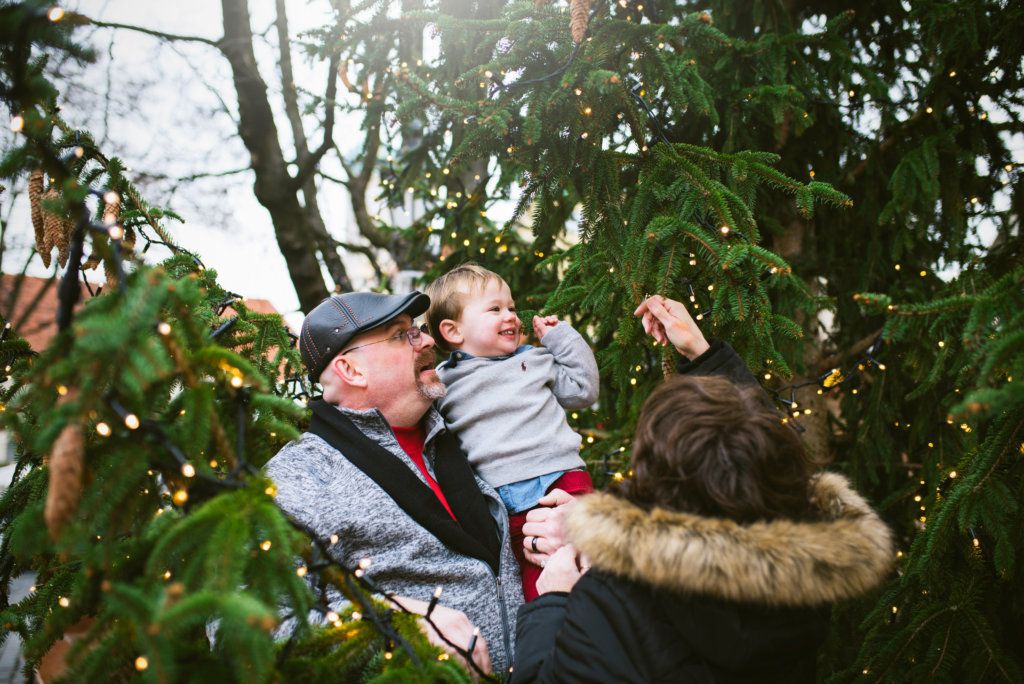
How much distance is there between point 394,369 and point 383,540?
61cm

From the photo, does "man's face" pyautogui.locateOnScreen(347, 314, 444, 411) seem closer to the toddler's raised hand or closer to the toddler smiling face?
the toddler smiling face

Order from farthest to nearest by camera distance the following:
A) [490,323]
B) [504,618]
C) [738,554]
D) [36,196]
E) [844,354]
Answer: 1. [844,354]
2. [490,323]
3. [504,618]
4. [36,196]
5. [738,554]

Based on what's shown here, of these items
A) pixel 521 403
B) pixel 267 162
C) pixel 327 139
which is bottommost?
pixel 521 403

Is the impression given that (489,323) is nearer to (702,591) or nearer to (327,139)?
(702,591)

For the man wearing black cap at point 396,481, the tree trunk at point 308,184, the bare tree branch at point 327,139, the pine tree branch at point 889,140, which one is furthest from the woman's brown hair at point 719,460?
the bare tree branch at point 327,139

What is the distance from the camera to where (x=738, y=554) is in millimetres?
1262

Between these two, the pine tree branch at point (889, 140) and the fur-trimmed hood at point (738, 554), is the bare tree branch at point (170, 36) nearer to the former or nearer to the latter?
the pine tree branch at point (889, 140)

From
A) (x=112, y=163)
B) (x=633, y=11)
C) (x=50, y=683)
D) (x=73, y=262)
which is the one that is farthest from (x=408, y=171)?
(x=50, y=683)

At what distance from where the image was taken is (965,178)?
138 inches

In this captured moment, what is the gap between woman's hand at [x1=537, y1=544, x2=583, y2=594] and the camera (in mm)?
1786

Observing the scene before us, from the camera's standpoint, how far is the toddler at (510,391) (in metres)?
2.40

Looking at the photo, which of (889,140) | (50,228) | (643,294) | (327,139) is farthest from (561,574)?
(327,139)

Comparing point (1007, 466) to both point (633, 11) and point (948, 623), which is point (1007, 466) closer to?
point (948, 623)

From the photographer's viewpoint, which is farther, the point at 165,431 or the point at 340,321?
the point at 340,321
